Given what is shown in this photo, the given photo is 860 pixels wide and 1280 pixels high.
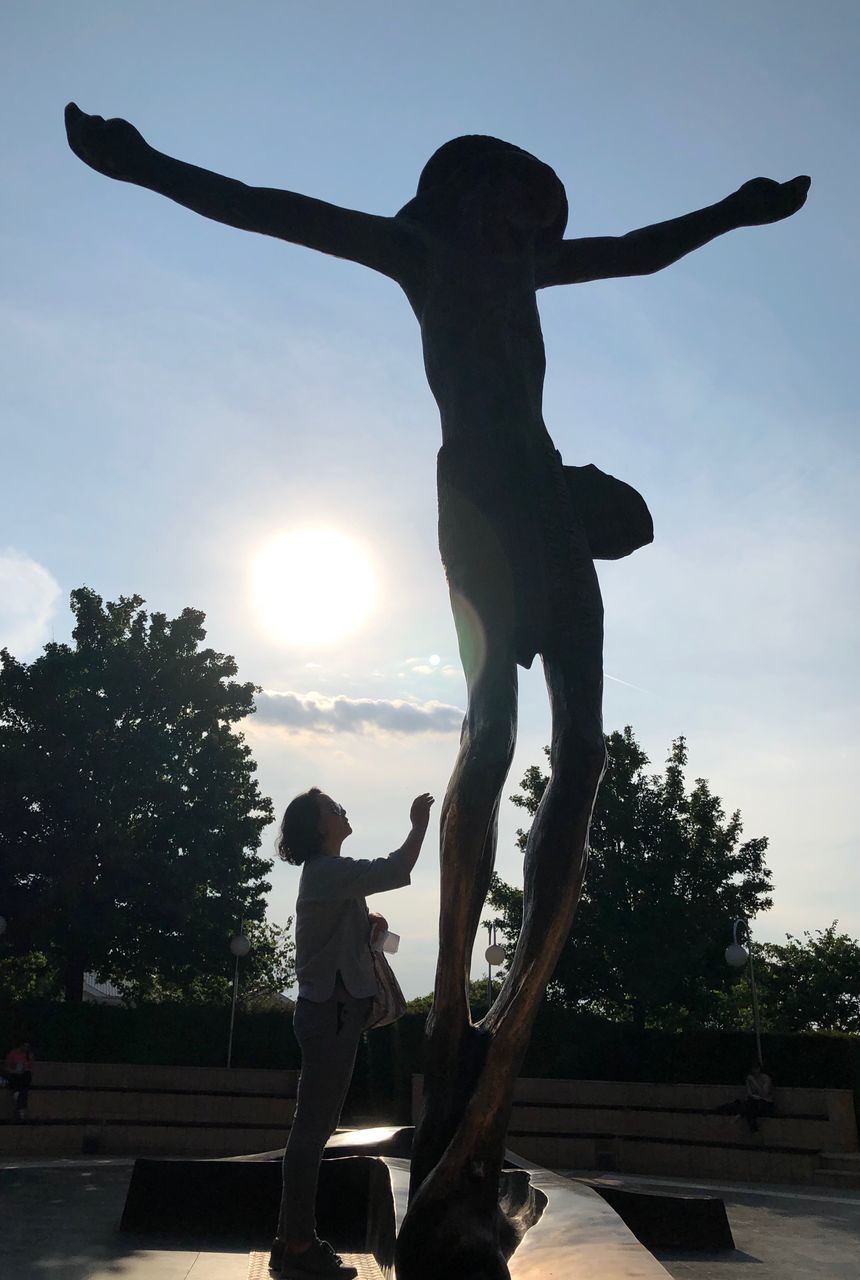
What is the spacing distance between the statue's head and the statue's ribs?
1.28 meters

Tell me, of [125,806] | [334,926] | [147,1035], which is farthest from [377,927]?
[125,806]

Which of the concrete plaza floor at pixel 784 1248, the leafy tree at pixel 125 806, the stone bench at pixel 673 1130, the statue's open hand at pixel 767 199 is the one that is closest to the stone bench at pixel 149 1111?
the stone bench at pixel 673 1130

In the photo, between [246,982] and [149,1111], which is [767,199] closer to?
[149,1111]

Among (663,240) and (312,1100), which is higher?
(663,240)

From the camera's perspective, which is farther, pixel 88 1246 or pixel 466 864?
pixel 88 1246

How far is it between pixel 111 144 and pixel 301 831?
282 centimetres

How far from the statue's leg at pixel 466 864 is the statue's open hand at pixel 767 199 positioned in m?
2.69

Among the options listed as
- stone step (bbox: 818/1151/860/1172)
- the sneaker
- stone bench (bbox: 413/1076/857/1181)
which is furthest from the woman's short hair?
stone step (bbox: 818/1151/860/1172)

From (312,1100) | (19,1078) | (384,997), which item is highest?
(384,997)

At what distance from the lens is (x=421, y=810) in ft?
11.8

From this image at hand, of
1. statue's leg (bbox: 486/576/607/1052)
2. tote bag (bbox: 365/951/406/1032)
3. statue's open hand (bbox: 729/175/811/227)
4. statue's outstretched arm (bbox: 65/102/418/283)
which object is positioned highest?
statue's open hand (bbox: 729/175/811/227)

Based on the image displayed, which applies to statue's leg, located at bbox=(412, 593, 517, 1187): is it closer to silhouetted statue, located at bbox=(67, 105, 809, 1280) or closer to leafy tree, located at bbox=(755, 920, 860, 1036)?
silhouetted statue, located at bbox=(67, 105, 809, 1280)

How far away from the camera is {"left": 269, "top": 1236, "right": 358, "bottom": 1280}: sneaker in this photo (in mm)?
3564

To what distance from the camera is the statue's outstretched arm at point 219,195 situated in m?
4.34
